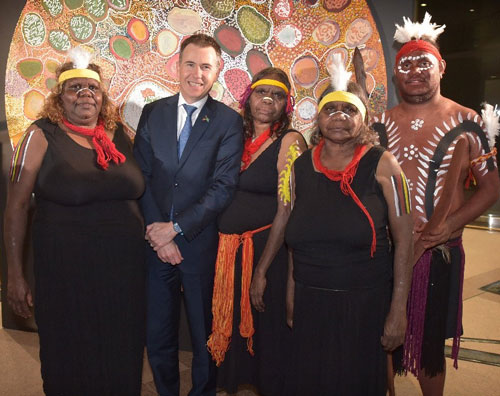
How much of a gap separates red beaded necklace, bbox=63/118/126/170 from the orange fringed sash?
2.06ft

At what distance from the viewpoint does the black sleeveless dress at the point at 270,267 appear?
85.3 inches

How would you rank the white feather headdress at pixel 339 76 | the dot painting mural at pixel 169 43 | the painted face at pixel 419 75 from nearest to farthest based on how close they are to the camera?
the white feather headdress at pixel 339 76, the painted face at pixel 419 75, the dot painting mural at pixel 169 43

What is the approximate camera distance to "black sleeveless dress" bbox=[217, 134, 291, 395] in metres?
2.17

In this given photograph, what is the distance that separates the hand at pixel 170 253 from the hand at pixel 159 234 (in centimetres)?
2

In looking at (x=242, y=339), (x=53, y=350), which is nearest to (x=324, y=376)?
(x=242, y=339)

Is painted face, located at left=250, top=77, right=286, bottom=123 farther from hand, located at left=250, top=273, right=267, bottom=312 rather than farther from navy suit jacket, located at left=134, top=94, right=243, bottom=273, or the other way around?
hand, located at left=250, top=273, right=267, bottom=312

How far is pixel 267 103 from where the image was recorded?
2.21 metres

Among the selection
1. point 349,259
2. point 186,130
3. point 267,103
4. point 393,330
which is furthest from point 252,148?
point 393,330

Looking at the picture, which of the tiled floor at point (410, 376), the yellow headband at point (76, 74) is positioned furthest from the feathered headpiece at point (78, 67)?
the tiled floor at point (410, 376)

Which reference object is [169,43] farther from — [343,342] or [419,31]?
[343,342]

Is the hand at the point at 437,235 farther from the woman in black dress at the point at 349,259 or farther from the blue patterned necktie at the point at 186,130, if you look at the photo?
the blue patterned necktie at the point at 186,130

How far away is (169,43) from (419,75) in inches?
66.2

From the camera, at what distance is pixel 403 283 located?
1691 mm

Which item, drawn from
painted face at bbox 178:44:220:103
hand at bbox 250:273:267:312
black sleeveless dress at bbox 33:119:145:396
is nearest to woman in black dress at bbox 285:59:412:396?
hand at bbox 250:273:267:312
